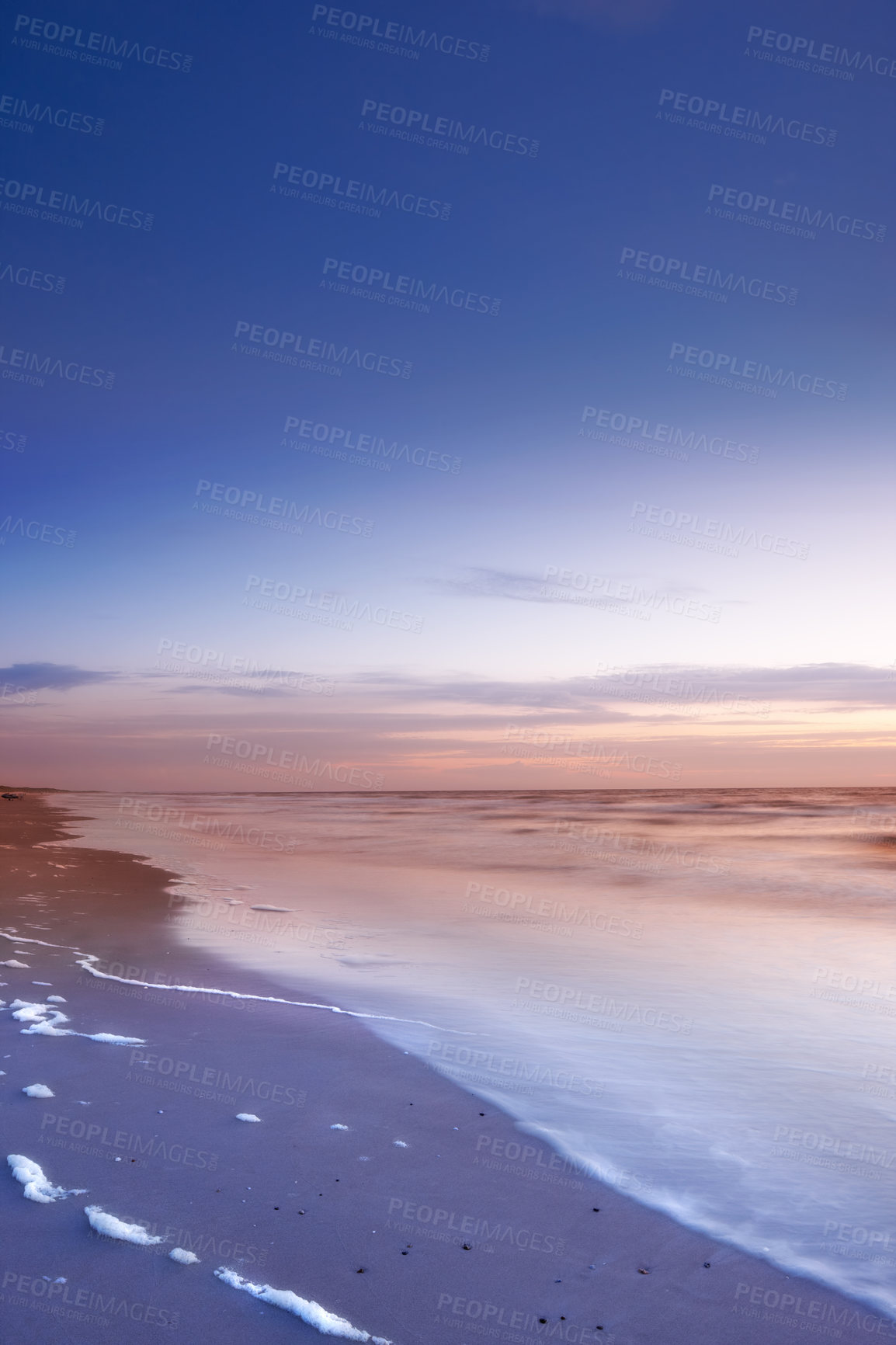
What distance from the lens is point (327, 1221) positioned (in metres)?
3.64

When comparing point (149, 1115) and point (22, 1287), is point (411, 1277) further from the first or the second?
point (149, 1115)

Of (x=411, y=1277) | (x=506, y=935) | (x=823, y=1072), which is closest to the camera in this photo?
(x=411, y=1277)

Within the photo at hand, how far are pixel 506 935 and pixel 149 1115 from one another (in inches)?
256

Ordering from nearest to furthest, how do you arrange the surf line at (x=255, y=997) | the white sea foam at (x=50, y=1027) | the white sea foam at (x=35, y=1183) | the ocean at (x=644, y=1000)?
the white sea foam at (x=35, y=1183) → the ocean at (x=644, y=1000) → the white sea foam at (x=50, y=1027) → the surf line at (x=255, y=997)

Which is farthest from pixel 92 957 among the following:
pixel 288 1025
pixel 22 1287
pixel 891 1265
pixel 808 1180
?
pixel 891 1265

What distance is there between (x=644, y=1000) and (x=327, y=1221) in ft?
15.5

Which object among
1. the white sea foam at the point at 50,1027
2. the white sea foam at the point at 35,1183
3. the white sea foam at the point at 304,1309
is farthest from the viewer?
the white sea foam at the point at 50,1027

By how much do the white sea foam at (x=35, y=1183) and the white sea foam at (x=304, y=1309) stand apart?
893 mm

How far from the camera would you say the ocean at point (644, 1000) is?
4.28m

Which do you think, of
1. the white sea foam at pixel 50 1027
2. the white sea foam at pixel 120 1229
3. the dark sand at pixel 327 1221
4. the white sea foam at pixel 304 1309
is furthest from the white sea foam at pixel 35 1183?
the white sea foam at pixel 50 1027

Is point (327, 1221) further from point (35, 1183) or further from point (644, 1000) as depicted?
point (644, 1000)

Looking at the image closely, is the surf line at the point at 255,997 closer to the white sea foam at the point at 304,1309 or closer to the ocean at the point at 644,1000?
the ocean at the point at 644,1000

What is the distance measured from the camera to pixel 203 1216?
11.8 feet

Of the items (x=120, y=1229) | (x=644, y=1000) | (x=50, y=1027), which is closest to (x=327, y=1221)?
(x=120, y=1229)
